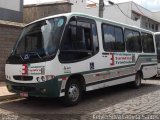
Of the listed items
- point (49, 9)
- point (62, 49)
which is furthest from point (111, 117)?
point (49, 9)

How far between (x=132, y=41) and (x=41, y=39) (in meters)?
5.43

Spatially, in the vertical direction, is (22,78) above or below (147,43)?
below

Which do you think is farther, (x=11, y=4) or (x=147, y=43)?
(x=11, y=4)

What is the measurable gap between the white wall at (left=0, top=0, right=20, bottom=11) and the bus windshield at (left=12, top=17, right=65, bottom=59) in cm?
763

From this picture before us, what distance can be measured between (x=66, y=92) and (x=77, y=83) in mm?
638

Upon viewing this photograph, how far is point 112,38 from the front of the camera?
1189 cm

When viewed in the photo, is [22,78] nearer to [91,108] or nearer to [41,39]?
[41,39]

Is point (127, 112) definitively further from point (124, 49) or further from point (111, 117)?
point (124, 49)

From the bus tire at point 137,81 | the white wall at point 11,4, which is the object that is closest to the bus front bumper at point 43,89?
the bus tire at point 137,81

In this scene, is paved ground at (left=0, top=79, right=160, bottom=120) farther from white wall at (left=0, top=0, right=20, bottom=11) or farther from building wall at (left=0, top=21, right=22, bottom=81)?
white wall at (left=0, top=0, right=20, bottom=11)

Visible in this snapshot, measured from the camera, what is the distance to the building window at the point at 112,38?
11.3 m

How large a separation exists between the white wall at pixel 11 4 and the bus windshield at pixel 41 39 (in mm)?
7632

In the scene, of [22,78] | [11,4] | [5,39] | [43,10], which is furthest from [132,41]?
[43,10]

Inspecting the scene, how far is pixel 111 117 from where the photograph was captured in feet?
26.6
